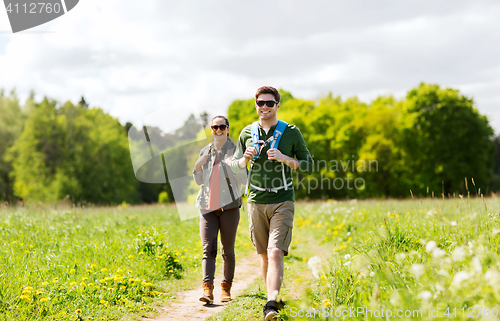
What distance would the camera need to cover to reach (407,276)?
3.28 metres

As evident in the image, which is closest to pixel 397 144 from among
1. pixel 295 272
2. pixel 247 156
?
pixel 295 272

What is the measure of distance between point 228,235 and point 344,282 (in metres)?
1.66

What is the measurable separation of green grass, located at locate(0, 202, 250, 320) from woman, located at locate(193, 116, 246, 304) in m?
0.74

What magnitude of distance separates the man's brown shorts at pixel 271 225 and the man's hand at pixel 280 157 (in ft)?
1.44

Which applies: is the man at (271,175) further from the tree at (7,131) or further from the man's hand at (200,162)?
the tree at (7,131)

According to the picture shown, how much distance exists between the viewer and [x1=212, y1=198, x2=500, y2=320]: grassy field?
2453 mm

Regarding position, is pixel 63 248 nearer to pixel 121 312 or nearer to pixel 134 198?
pixel 121 312

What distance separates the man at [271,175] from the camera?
4125 millimetres

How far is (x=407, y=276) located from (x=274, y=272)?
1.32 metres

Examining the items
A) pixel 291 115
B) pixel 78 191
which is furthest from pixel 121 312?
pixel 78 191

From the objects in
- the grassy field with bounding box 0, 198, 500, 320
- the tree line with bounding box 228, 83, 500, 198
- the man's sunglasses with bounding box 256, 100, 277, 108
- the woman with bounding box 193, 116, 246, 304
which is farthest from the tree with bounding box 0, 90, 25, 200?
the man's sunglasses with bounding box 256, 100, 277, 108

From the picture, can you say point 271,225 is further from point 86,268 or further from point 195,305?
point 86,268

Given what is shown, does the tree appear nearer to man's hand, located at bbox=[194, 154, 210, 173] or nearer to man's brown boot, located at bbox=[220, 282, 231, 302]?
man's hand, located at bbox=[194, 154, 210, 173]

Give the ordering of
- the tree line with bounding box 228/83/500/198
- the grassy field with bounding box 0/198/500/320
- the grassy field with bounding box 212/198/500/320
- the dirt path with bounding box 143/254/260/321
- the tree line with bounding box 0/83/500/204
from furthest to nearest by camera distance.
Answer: the tree line with bounding box 0/83/500/204
the tree line with bounding box 228/83/500/198
the dirt path with bounding box 143/254/260/321
the grassy field with bounding box 0/198/500/320
the grassy field with bounding box 212/198/500/320
